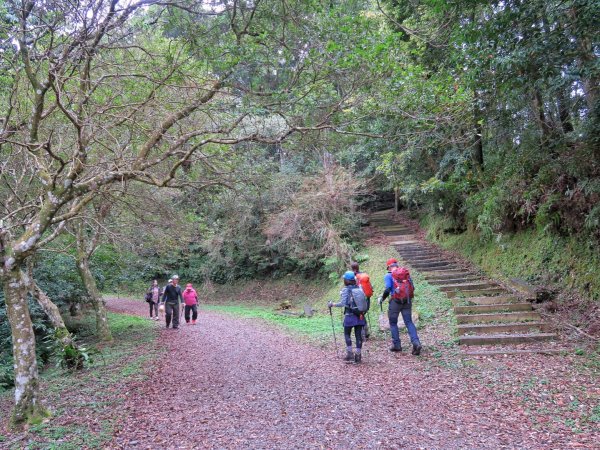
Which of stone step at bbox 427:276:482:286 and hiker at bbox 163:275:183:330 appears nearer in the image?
stone step at bbox 427:276:482:286

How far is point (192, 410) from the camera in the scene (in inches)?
204

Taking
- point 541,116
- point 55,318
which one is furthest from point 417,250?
point 55,318

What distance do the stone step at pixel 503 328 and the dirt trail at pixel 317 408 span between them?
1741 millimetres

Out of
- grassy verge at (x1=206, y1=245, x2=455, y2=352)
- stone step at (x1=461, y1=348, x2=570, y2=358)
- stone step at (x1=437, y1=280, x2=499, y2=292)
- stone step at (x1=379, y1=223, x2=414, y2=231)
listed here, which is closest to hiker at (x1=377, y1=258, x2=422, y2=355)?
grassy verge at (x1=206, y1=245, x2=455, y2=352)

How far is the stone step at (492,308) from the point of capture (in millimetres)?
8727

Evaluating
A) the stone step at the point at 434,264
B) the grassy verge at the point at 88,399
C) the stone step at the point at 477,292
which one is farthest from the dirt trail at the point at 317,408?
the stone step at the point at 434,264

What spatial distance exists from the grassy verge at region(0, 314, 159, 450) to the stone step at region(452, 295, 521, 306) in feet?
24.1

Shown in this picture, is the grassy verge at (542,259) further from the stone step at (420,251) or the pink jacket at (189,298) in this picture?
the pink jacket at (189,298)

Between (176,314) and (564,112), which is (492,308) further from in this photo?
(176,314)

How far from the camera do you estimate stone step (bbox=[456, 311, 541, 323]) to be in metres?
8.22

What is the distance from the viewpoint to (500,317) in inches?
331

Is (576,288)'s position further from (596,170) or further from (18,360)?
(18,360)

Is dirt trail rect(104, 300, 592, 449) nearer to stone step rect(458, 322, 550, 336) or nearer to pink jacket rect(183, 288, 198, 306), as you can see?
stone step rect(458, 322, 550, 336)

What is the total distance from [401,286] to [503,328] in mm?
2544
